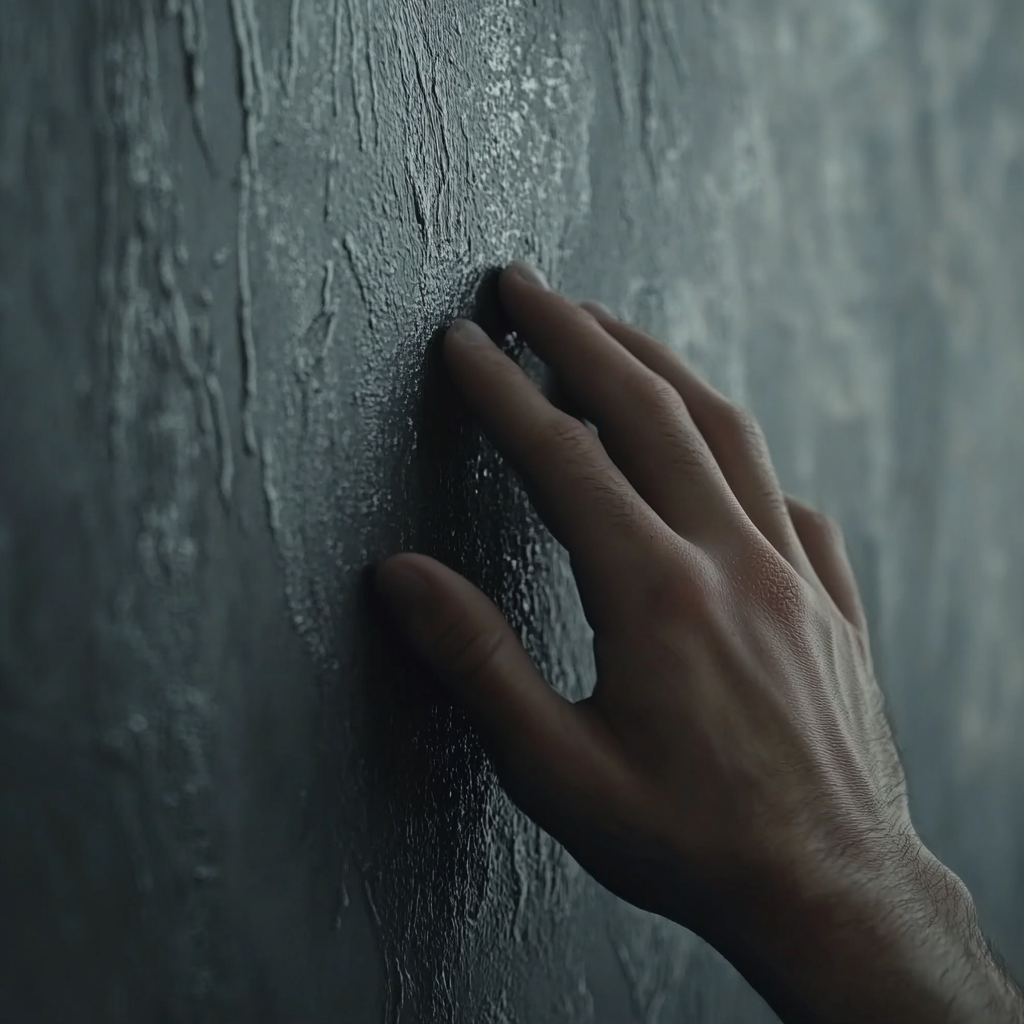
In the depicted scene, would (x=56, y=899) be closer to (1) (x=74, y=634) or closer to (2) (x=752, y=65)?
(1) (x=74, y=634)

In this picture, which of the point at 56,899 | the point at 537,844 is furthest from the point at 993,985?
the point at 56,899

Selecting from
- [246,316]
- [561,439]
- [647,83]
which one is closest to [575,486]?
[561,439]

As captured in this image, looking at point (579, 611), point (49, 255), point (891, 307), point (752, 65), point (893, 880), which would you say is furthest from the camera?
point (891, 307)

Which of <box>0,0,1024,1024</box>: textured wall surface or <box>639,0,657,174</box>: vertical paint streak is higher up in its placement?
<box>639,0,657,174</box>: vertical paint streak

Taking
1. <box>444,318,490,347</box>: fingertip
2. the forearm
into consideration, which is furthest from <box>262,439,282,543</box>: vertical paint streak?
the forearm

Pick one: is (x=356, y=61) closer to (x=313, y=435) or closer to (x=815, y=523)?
(x=313, y=435)

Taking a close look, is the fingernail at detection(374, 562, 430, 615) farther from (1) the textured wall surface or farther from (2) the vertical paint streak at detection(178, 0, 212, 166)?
(2) the vertical paint streak at detection(178, 0, 212, 166)

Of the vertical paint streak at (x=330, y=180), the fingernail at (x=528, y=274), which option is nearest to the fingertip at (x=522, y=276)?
the fingernail at (x=528, y=274)

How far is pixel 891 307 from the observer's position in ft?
2.43

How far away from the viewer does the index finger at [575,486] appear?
1.27 ft

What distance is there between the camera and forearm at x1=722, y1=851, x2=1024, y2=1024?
1.22 feet

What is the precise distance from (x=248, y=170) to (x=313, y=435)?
0.08m

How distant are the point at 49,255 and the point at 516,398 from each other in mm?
172

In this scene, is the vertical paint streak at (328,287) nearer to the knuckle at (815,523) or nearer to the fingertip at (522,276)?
the fingertip at (522,276)
